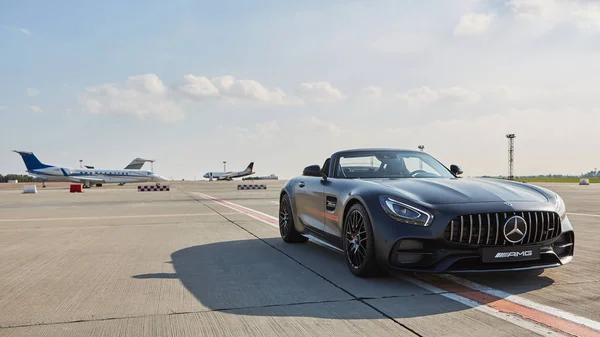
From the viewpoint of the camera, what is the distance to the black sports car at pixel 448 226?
4477mm

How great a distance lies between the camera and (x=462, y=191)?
4965 millimetres

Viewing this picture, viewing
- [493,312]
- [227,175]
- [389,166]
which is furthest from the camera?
[227,175]

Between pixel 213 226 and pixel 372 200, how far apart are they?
654cm

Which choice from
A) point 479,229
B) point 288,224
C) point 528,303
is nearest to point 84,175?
point 288,224

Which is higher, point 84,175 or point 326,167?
point 326,167

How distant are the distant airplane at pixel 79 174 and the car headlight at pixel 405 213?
56115 millimetres

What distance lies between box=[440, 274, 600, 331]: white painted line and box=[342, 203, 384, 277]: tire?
0.81 metres

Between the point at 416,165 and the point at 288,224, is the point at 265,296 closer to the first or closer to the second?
the point at 416,165

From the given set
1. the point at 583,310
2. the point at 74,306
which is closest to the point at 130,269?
the point at 74,306

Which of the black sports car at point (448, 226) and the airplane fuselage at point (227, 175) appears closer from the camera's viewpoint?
the black sports car at point (448, 226)

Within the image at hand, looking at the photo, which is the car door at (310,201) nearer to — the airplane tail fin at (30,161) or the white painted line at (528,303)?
the white painted line at (528,303)

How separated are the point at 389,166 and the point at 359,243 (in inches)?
65.7

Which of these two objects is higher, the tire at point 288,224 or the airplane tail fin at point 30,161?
Answer: the airplane tail fin at point 30,161

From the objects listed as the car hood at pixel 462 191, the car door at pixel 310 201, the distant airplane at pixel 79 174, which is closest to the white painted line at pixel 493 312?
the car hood at pixel 462 191
